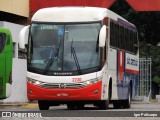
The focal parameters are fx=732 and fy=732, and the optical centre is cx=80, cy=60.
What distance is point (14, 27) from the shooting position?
3662 cm

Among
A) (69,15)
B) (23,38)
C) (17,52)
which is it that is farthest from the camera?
(17,52)

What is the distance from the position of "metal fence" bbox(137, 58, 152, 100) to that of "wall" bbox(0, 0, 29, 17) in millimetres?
8074

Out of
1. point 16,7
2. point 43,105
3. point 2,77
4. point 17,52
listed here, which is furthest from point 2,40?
point 16,7

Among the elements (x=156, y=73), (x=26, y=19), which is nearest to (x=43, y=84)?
(x=26, y=19)

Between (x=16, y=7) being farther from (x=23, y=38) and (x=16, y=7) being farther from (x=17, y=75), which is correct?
(x=23, y=38)

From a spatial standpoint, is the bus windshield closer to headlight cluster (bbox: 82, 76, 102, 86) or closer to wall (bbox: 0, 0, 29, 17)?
headlight cluster (bbox: 82, 76, 102, 86)

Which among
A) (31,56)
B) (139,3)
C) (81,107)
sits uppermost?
(139,3)

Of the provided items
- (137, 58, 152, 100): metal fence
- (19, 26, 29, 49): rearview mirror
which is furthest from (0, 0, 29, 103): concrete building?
(19, 26, 29, 49): rearview mirror

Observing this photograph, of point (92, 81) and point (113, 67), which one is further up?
point (113, 67)

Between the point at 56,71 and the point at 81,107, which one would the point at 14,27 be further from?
the point at 56,71

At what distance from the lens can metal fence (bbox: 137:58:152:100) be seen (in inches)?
1699

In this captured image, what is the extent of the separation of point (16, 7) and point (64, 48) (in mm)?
14361

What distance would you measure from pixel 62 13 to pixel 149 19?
91.3 ft

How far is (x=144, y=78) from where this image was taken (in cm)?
4341
